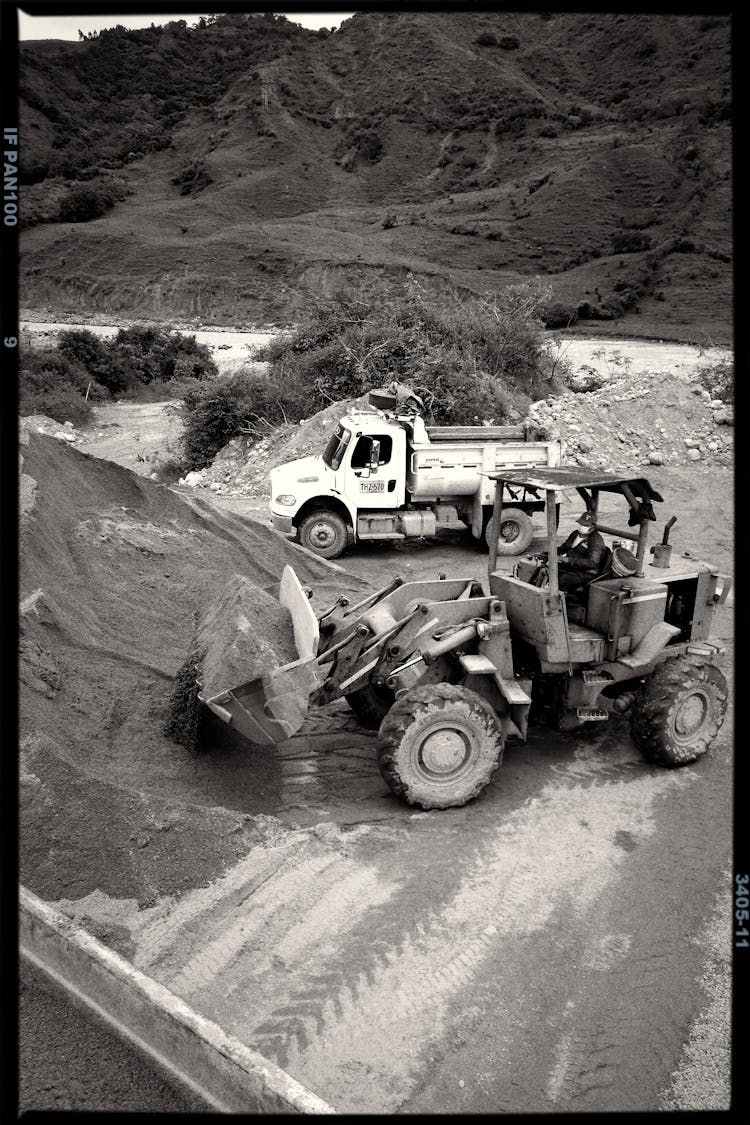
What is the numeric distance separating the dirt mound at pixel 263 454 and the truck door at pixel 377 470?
163 inches

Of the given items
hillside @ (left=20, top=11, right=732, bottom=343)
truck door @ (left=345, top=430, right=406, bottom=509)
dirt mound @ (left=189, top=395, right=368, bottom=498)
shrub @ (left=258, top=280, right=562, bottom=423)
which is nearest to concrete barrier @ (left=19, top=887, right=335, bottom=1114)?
truck door @ (left=345, top=430, right=406, bottom=509)

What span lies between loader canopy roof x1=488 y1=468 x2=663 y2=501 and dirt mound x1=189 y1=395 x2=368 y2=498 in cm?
1058

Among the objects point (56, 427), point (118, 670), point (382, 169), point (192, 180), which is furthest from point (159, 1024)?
point (382, 169)

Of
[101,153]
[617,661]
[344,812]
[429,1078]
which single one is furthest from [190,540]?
[101,153]

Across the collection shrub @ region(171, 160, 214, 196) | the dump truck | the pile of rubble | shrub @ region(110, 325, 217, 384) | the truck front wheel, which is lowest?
the truck front wheel

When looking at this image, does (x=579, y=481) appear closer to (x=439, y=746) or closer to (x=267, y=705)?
(x=439, y=746)

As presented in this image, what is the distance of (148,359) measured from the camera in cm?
3378

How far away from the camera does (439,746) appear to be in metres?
6.20

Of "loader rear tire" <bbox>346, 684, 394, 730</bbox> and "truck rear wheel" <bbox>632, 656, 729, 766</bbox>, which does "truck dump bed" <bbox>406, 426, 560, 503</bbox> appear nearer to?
"loader rear tire" <bbox>346, 684, 394, 730</bbox>

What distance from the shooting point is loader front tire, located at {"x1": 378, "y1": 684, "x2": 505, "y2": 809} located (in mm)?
6125

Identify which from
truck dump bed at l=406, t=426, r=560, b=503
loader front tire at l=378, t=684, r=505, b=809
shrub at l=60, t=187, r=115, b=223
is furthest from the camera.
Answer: shrub at l=60, t=187, r=115, b=223

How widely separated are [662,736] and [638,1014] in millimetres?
2711

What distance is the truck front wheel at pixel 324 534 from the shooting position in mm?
13406

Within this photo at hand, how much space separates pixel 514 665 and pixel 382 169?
8053 cm
